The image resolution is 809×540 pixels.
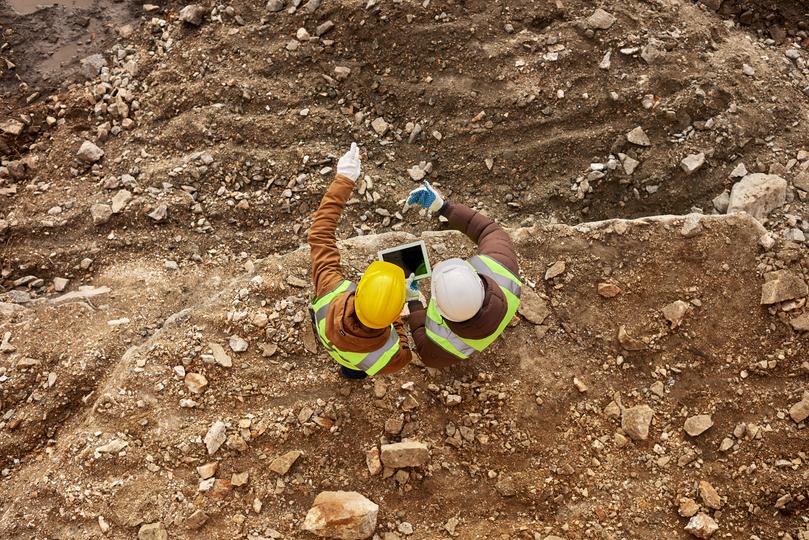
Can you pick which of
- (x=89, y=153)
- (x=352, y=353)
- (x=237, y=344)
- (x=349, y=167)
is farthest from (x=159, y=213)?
(x=352, y=353)

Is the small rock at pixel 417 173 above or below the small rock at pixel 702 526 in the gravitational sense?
above

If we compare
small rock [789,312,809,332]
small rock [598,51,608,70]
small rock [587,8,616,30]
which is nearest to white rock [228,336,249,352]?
small rock [789,312,809,332]

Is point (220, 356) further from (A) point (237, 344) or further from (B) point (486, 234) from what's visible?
(B) point (486, 234)

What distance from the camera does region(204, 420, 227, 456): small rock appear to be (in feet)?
12.3

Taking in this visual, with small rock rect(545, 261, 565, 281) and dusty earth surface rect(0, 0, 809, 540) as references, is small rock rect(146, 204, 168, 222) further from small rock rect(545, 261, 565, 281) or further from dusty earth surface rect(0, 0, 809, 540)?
small rock rect(545, 261, 565, 281)

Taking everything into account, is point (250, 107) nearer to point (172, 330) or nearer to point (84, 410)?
point (172, 330)

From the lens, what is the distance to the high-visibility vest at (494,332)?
335 centimetres

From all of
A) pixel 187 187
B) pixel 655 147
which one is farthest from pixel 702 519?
pixel 187 187

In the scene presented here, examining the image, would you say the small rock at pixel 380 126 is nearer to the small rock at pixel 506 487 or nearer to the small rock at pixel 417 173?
the small rock at pixel 417 173

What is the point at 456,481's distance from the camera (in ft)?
12.4

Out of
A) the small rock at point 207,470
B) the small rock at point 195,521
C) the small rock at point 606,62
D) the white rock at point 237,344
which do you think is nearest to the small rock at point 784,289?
the small rock at point 606,62

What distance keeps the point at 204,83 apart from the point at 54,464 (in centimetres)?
356

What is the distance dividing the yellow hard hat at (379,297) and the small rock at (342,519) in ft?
4.11

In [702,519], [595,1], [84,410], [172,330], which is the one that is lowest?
[702,519]
